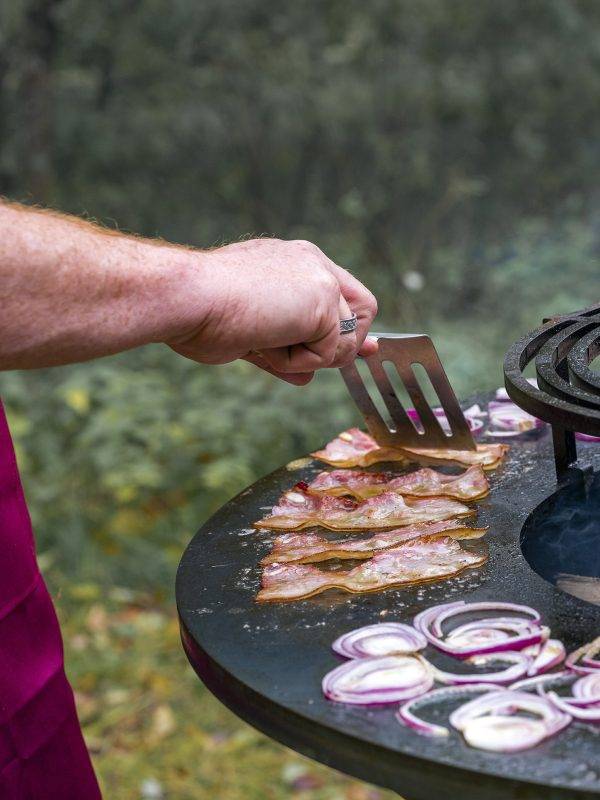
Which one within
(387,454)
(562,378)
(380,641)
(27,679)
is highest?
(562,378)

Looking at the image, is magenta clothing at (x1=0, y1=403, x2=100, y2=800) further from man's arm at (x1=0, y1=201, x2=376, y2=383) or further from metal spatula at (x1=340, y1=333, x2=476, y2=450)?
metal spatula at (x1=340, y1=333, x2=476, y2=450)

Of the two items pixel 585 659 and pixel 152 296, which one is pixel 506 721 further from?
pixel 152 296

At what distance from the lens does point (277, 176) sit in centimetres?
627

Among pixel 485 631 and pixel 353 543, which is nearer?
pixel 485 631

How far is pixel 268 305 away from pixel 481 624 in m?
0.57

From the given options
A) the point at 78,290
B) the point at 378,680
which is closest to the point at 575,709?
the point at 378,680

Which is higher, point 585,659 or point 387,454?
point 585,659

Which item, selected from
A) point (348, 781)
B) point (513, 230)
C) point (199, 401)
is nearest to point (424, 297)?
point (513, 230)

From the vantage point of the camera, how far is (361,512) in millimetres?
1762

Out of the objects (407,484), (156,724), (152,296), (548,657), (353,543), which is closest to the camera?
(548,657)

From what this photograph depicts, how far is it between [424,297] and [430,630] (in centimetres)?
483

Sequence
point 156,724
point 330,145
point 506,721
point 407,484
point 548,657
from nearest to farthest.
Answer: point 506,721 < point 548,657 < point 407,484 < point 156,724 < point 330,145

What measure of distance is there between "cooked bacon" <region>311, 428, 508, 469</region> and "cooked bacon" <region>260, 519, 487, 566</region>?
0.92 ft

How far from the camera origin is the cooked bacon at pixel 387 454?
1969 millimetres
